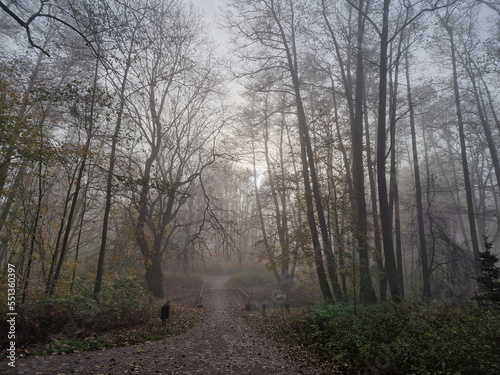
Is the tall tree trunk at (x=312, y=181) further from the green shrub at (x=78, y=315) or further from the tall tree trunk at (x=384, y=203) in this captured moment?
the green shrub at (x=78, y=315)

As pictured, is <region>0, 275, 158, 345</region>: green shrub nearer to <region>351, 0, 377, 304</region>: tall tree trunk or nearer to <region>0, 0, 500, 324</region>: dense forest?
<region>0, 0, 500, 324</region>: dense forest

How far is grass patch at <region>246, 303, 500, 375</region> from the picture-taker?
4.16 metres

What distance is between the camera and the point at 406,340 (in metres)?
4.98

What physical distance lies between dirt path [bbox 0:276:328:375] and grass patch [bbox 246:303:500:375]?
90 cm

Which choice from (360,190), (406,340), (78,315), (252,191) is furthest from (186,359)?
(252,191)

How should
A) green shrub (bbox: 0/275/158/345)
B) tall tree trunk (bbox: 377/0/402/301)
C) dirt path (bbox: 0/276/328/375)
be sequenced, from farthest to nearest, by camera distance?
tall tree trunk (bbox: 377/0/402/301)
green shrub (bbox: 0/275/158/345)
dirt path (bbox: 0/276/328/375)

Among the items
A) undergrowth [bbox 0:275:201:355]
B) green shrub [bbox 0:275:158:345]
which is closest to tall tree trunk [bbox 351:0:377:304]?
undergrowth [bbox 0:275:201:355]

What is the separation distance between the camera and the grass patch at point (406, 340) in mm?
4160

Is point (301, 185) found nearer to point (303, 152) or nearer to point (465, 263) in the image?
point (303, 152)

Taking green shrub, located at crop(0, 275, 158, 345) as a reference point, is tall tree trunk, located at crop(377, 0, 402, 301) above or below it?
above

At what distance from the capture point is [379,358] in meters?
4.79

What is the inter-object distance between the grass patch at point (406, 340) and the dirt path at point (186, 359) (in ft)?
2.96

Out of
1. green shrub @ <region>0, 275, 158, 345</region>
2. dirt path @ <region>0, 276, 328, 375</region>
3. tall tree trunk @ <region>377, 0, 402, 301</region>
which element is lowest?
dirt path @ <region>0, 276, 328, 375</region>

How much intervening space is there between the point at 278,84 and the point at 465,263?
12362mm
